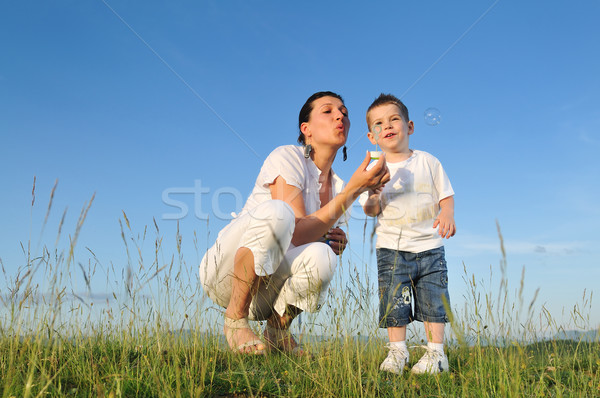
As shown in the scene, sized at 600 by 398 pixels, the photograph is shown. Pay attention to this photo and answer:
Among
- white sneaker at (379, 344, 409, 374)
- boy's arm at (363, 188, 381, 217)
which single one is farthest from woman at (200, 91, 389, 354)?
white sneaker at (379, 344, 409, 374)

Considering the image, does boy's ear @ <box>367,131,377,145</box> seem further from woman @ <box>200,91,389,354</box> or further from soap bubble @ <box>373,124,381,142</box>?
woman @ <box>200,91,389,354</box>

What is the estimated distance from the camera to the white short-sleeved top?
12.2 feet

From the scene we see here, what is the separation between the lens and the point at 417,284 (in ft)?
13.2

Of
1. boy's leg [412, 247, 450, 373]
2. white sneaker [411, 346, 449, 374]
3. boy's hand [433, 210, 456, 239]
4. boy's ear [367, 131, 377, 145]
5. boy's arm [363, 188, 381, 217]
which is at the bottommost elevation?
white sneaker [411, 346, 449, 374]

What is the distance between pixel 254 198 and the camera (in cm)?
400

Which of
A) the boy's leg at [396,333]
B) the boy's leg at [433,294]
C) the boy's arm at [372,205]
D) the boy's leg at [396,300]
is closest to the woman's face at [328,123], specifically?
the boy's arm at [372,205]

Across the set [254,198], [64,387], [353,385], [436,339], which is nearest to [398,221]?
[436,339]

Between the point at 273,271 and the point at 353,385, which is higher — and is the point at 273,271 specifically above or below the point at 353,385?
above

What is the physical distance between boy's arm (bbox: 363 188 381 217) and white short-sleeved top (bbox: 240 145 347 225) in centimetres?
25

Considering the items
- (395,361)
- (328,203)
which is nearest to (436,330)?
(395,361)

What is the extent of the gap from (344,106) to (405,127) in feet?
2.09

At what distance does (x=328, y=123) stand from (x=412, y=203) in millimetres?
1041

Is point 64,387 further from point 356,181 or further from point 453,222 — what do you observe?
point 453,222

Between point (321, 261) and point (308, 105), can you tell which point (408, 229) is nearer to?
point (321, 261)
